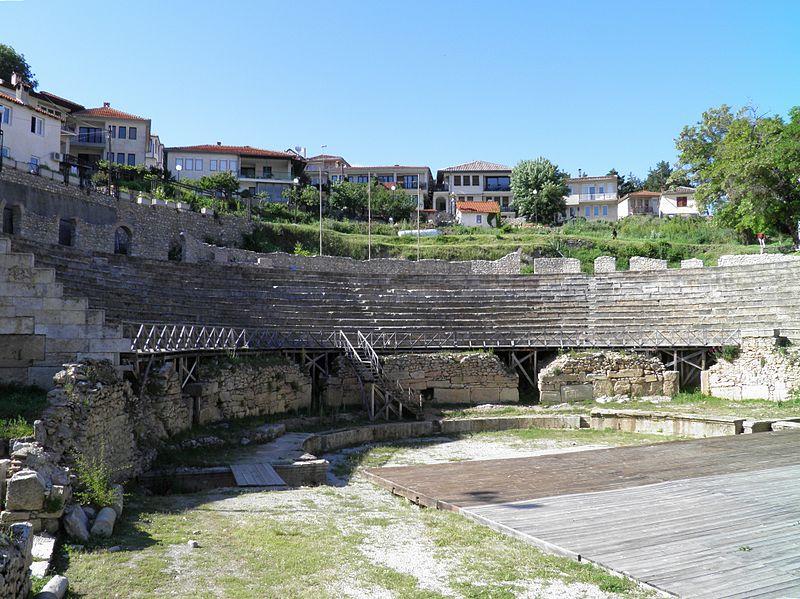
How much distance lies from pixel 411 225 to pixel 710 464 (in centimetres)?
4392

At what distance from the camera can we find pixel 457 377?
968 inches

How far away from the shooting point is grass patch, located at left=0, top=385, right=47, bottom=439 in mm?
9273

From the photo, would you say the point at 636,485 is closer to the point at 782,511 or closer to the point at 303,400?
the point at 782,511

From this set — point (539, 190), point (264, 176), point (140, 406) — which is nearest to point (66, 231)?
point (140, 406)

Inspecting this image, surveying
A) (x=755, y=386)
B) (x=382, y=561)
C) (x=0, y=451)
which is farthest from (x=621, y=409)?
(x=0, y=451)

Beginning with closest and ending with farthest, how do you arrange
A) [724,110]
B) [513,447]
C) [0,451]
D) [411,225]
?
[0,451] → [513,447] → [724,110] → [411,225]

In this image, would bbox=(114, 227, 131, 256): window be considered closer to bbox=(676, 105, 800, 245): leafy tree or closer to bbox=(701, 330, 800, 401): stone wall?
bbox=(701, 330, 800, 401): stone wall

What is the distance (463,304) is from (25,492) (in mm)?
21676

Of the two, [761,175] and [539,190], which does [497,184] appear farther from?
[761,175]

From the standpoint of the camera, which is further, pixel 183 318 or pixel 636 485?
pixel 183 318

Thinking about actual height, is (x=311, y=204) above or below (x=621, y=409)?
above

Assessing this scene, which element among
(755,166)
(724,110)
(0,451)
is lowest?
(0,451)

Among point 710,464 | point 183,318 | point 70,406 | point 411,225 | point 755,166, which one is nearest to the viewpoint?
point 70,406

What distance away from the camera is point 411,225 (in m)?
55.5
